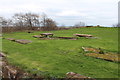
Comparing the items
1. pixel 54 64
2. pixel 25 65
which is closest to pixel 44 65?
pixel 54 64

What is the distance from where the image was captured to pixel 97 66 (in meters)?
4.79

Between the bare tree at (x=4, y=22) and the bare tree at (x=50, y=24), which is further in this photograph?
the bare tree at (x=50, y=24)

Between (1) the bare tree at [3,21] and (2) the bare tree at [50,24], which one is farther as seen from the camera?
(2) the bare tree at [50,24]

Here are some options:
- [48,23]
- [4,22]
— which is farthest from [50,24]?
[4,22]

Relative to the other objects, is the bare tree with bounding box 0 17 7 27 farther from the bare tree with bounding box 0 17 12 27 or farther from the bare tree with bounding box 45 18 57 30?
the bare tree with bounding box 45 18 57 30

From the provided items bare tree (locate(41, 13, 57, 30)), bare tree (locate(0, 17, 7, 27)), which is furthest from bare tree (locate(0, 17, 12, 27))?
bare tree (locate(41, 13, 57, 30))

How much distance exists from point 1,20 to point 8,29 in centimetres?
238

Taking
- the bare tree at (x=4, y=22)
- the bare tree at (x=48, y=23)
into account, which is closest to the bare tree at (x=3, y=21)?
the bare tree at (x=4, y=22)

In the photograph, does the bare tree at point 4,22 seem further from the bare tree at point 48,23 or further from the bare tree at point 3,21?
the bare tree at point 48,23

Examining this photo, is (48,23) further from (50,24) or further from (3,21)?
(3,21)

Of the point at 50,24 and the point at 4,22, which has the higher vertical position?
the point at 4,22

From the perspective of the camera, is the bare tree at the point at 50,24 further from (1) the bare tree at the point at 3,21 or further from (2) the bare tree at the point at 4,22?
(1) the bare tree at the point at 3,21

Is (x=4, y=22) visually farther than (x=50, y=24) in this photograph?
No

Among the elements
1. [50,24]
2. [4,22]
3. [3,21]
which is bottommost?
[50,24]
